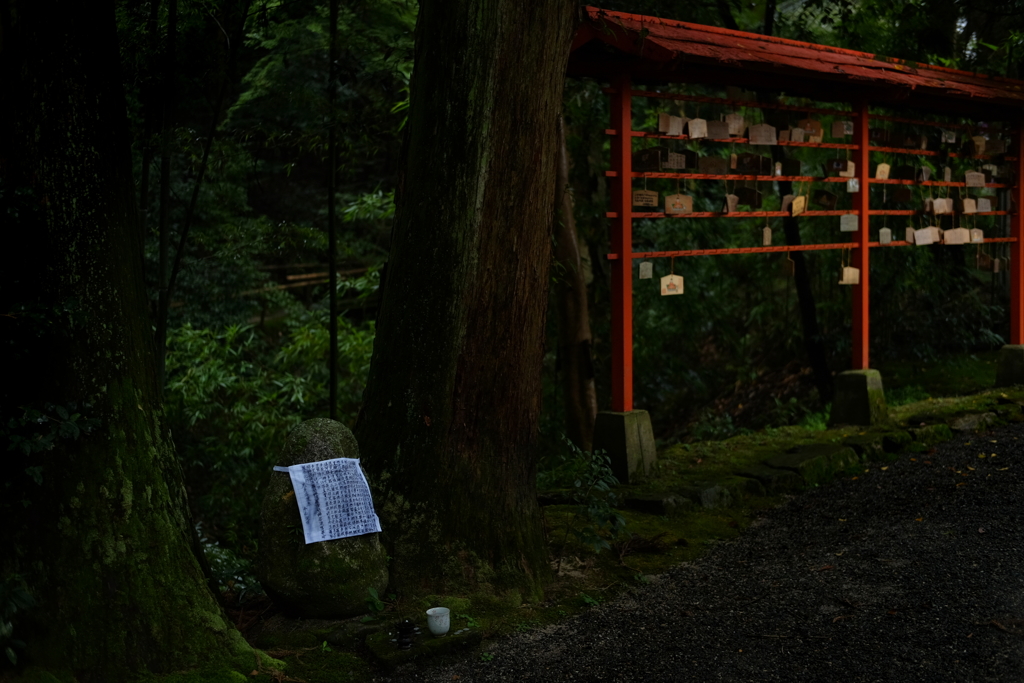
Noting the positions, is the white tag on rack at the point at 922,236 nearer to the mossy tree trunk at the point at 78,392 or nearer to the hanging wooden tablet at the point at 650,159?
the hanging wooden tablet at the point at 650,159

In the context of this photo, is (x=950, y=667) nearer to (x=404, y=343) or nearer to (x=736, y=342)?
(x=404, y=343)


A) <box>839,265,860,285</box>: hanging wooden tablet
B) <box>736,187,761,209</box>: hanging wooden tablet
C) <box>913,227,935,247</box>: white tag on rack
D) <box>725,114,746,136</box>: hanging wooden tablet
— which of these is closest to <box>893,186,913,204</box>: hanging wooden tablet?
<box>913,227,935,247</box>: white tag on rack

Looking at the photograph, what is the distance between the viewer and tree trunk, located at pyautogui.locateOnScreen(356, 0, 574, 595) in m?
4.52

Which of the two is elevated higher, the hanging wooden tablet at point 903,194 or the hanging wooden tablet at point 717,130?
the hanging wooden tablet at point 717,130

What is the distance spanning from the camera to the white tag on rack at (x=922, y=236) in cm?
901

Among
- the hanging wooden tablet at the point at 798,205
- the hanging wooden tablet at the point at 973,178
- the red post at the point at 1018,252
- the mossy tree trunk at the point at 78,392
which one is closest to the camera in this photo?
the mossy tree trunk at the point at 78,392

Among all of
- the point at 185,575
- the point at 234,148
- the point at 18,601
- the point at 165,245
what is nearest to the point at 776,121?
the point at 234,148

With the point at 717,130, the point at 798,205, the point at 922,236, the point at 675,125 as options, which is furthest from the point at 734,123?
the point at 922,236

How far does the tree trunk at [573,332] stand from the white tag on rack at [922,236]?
136 inches

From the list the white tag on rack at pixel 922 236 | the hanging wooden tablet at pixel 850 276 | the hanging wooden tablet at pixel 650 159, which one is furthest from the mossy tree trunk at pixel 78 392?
the white tag on rack at pixel 922 236

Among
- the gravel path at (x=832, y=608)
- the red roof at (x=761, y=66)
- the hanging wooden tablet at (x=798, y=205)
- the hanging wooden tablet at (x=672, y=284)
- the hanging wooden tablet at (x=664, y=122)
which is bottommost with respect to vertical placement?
the gravel path at (x=832, y=608)

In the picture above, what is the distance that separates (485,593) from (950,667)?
2.06 m

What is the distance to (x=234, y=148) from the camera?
7.88m

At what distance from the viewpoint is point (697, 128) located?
22.7 feet
